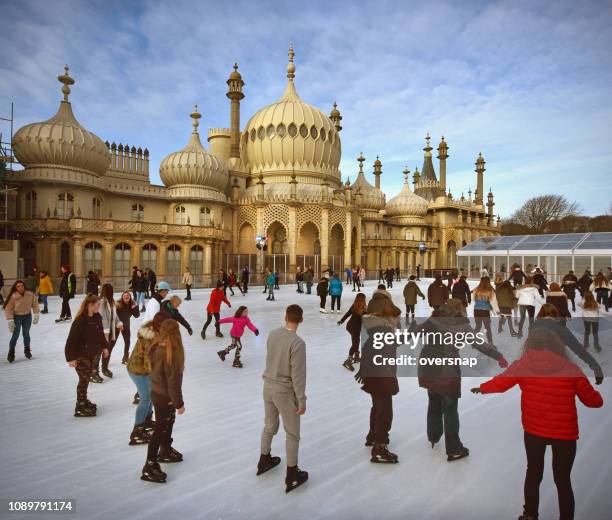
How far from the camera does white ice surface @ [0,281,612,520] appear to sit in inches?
137

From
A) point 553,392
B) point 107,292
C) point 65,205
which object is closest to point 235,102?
point 65,205

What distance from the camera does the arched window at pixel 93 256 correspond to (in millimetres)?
23844

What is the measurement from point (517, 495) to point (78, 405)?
532 cm

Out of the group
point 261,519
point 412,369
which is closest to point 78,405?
point 261,519

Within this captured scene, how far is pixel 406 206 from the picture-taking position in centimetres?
4894

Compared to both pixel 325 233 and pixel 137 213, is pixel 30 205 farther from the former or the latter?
pixel 325 233

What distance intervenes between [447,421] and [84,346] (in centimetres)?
465

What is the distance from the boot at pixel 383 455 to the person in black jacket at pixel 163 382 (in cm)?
205

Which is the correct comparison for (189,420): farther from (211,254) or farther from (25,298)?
(211,254)

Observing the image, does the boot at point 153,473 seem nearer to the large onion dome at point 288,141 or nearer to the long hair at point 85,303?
the long hair at point 85,303

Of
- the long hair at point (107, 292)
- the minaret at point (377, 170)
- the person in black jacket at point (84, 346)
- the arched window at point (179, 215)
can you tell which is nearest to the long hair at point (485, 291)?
the long hair at point (107, 292)

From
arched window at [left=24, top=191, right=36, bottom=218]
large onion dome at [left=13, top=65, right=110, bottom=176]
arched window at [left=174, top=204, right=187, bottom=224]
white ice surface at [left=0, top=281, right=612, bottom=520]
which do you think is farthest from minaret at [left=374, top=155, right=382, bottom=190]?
white ice surface at [left=0, top=281, right=612, bottom=520]

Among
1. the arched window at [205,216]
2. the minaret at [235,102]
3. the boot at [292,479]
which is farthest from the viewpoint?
the minaret at [235,102]

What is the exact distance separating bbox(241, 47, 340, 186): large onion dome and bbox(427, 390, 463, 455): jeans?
3217 cm
